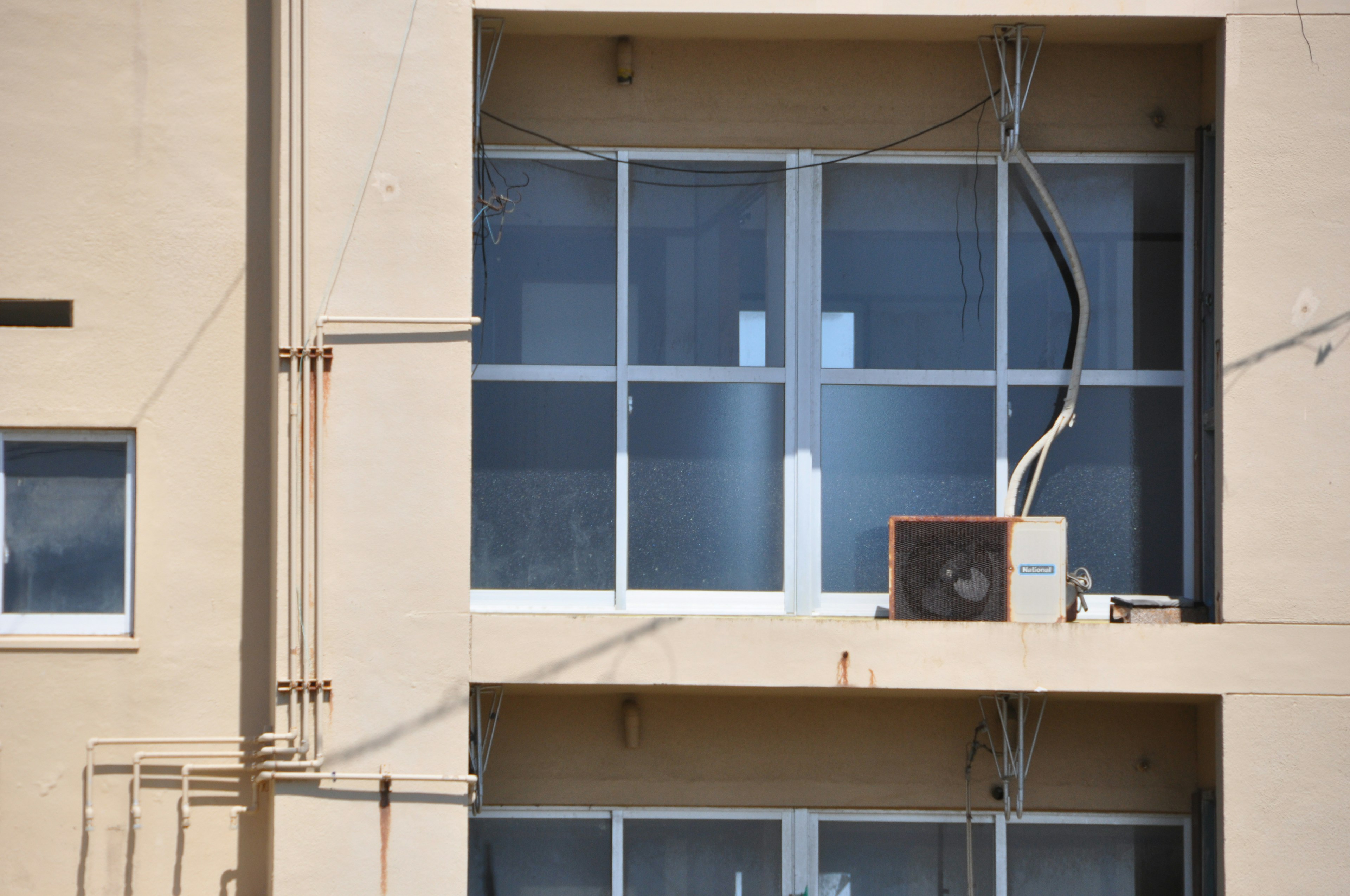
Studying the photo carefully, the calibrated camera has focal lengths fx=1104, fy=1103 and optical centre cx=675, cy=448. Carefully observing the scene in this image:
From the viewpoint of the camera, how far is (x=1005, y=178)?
19.8ft

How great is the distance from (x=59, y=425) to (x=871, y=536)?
13.9 feet

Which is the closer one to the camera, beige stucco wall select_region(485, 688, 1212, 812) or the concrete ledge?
the concrete ledge

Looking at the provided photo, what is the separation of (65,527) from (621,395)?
2958mm

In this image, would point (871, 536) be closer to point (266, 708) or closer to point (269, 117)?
point (266, 708)

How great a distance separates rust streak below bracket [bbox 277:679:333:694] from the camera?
5.26 meters

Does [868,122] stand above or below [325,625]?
above

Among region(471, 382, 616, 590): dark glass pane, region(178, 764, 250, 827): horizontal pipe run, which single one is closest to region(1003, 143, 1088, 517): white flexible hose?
region(471, 382, 616, 590): dark glass pane

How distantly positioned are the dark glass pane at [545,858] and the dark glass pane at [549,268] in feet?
8.17

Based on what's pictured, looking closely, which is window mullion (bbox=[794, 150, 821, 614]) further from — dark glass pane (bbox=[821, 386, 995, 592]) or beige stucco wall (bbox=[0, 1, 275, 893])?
beige stucco wall (bbox=[0, 1, 275, 893])

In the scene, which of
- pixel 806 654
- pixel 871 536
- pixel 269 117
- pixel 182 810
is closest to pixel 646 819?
pixel 806 654

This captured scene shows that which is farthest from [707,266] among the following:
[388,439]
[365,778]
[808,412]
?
[365,778]

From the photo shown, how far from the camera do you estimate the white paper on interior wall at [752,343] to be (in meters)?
5.95

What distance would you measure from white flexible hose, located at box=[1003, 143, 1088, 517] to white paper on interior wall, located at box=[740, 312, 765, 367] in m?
1.48

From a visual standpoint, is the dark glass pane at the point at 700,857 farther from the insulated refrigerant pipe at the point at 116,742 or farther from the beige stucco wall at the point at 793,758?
the insulated refrigerant pipe at the point at 116,742
